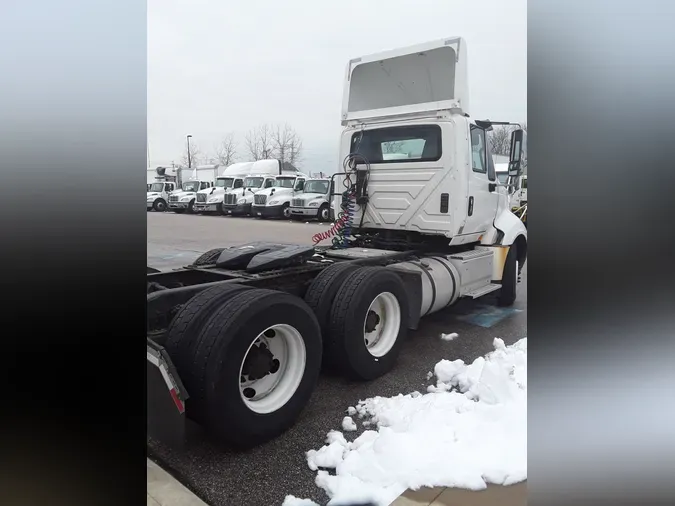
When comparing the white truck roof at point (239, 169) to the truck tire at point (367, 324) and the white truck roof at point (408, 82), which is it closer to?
the white truck roof at point (408, 82)

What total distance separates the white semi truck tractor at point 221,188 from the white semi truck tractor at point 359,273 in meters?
14.6

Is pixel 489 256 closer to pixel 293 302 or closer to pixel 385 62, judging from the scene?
pixel 385 62

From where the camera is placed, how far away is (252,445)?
2793 millimetres

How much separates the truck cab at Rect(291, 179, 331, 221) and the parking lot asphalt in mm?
12768

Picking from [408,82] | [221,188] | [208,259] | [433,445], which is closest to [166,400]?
[433,445]

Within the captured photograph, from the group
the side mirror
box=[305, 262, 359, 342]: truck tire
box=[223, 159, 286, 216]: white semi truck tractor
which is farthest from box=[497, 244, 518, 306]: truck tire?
box=[223, 159, 286, 216]: white semi truck tractor

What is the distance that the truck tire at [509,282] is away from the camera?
246 inches

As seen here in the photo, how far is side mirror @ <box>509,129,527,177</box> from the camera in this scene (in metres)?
5.50

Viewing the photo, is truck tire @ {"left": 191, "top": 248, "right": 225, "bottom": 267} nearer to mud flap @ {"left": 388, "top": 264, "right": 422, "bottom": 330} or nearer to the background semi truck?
mud flap @ {"left": 388, "top": 264, "right": 422, "bottom": 330}
